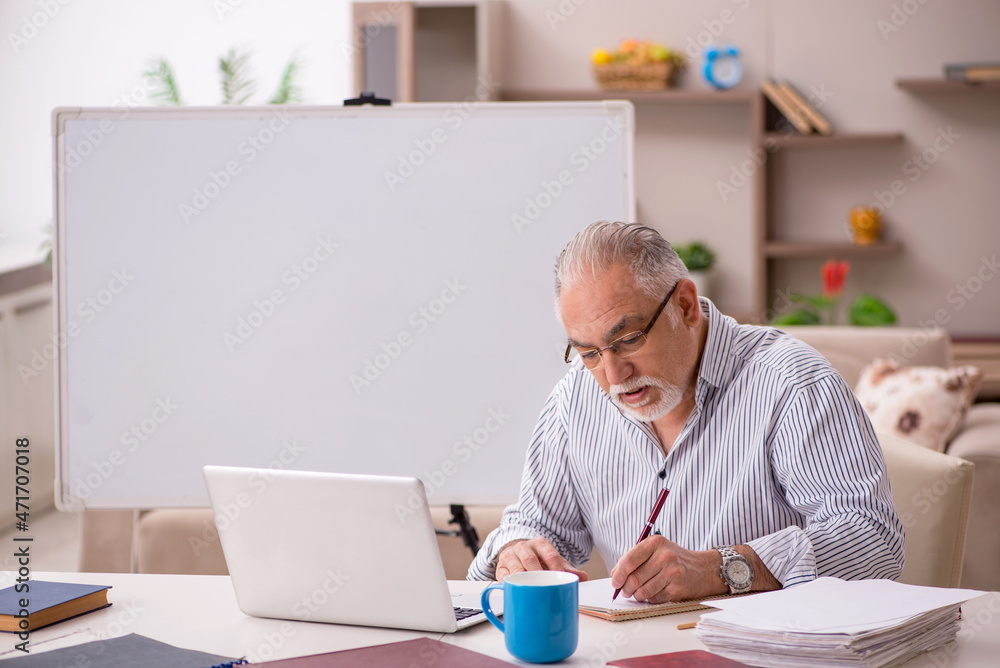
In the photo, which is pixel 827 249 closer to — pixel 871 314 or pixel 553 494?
pixel 871 314

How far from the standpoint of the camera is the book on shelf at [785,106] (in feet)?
14.0

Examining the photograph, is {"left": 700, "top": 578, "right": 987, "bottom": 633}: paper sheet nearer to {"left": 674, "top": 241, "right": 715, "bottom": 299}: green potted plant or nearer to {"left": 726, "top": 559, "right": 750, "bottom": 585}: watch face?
{"left": 726, "top": 559, "right": 750, "bottom": 585}: watch face

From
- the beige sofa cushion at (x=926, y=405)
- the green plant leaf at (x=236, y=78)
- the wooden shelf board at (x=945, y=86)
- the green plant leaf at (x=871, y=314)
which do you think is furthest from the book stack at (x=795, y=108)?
the green plant leaf at (x=236, y=78)

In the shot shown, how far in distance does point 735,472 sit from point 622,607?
14.8 inches

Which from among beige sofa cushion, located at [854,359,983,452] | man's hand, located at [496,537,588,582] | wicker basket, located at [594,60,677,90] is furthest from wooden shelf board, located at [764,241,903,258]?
man's hand, located at [496,537,588,582]

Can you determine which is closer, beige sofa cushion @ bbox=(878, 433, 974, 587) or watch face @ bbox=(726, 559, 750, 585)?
watch face @ bbox=(726, 559, 750, 585)

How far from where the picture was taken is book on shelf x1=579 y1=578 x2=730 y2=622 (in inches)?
46.7

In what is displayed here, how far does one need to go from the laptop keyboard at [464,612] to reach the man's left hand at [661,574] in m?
0.17

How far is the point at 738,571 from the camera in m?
1.28

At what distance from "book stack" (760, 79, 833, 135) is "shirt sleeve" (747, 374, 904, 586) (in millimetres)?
3062

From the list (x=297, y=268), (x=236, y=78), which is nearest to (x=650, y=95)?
(x=236, y=78)

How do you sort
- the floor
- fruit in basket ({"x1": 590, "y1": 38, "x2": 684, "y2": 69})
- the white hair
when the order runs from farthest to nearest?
fruit in basket ({"x1": 590, "y1": 38, "x2": 684, "y2": 69}) < the floor < the white hair

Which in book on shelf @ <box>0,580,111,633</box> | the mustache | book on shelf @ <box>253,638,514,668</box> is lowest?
book on shelf @ <box>0,580,111,633</box>

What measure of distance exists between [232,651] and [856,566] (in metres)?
0.79
